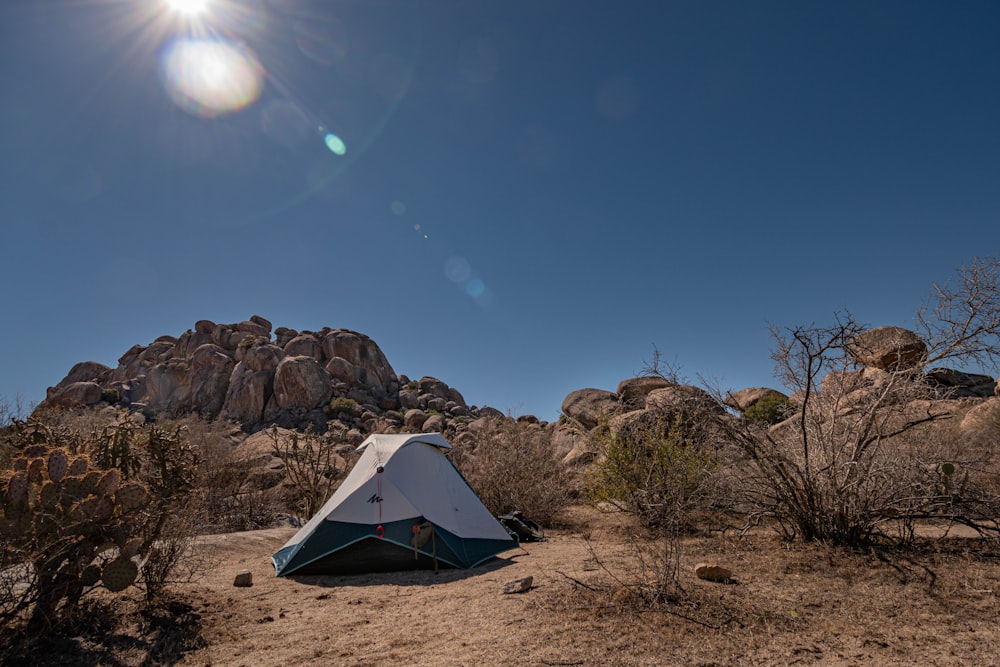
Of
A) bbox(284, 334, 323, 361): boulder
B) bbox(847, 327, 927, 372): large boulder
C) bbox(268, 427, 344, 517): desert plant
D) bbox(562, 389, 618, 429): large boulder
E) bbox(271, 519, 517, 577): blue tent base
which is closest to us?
bbox(847, 327, 927, 372): large boulder

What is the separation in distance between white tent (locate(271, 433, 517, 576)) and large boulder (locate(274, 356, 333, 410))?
3316 centimetres

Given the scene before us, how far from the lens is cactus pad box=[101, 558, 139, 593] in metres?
4.22

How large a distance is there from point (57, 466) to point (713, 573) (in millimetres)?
6344

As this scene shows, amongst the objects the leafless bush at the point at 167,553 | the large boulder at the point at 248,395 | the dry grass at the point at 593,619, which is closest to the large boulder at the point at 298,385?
the large boulder at the point at 248,395

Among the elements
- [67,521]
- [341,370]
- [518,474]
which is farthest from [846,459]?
[341,370]

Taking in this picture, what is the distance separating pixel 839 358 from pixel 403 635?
20.8 ft

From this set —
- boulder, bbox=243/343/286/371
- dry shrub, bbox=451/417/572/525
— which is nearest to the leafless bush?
dry shrub, bbox=451/417/572/525

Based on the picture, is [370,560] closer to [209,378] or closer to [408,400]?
[408,400]

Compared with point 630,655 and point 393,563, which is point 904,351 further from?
point 393,563

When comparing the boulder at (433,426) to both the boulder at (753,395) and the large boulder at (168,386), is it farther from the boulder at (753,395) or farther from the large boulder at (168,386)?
the large boulder at (168,386)

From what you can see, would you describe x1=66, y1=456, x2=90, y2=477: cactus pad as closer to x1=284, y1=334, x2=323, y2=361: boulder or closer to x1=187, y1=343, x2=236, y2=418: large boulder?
x1=187, y1=343, x2=236, y2=418: large boulder

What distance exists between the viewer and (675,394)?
8.37m

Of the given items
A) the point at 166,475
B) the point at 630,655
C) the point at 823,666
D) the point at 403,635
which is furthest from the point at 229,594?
the point at 823,666

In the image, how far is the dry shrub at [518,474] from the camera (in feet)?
38.9
